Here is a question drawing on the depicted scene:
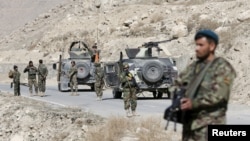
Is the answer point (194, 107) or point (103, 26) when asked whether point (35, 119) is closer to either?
point (194, 107)

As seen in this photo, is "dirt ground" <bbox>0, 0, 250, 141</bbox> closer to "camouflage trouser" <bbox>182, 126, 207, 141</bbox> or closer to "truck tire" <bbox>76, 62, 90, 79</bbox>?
"truck tire" <bbox>76, 62, 90, 79</bbox>

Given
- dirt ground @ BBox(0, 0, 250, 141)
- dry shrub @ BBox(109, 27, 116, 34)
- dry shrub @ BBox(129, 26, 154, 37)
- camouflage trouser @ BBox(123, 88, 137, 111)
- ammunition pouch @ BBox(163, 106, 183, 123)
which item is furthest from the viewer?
dry shrub @ BBox(109, 27, 116, 34)

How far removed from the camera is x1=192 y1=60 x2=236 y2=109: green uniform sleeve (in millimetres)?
6445

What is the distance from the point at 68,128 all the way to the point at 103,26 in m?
37.7

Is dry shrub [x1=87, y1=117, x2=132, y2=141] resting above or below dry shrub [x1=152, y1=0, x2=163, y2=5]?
below

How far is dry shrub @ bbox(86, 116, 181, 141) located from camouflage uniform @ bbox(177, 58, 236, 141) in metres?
5.48

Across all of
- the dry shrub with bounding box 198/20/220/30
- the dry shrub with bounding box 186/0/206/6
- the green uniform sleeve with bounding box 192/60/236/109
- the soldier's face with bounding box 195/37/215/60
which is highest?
the dry shrub with bounding box 186/0/206/6

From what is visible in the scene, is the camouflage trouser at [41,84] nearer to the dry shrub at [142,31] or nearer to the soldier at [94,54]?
the soldier at [94,54]

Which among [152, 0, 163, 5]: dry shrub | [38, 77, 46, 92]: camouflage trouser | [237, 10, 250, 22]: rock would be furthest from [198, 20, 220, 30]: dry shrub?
[38, 77, 46, 92]: camouflage trouser

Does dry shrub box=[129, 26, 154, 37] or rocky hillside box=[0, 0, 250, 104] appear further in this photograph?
dry shrub box=[129, 26, 154, 37]

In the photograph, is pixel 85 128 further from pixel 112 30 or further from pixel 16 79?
pixel 112 30

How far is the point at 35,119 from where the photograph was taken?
1864cm

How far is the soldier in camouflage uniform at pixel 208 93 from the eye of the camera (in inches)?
254

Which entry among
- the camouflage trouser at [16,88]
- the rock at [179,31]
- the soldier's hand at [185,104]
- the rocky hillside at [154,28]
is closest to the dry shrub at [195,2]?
the rocky hillside at [154,28]
